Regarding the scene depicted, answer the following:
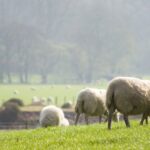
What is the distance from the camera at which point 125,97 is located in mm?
14953

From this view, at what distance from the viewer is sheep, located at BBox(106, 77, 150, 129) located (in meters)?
15.0

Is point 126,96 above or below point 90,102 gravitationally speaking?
above

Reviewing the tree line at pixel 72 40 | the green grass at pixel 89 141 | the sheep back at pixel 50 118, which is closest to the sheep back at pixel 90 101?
the sheep back at pixel 50 118

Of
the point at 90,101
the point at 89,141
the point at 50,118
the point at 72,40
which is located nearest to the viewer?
the point at 89,141

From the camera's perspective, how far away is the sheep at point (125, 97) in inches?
589

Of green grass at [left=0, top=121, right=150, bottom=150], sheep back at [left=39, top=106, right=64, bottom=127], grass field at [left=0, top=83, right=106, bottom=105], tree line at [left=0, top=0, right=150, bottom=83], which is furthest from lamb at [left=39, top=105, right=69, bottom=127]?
tree line at [left=0, top=0, right=150, bottom=83]

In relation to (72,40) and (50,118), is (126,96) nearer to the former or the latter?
(50,118)

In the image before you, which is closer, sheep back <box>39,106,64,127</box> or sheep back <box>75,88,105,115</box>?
sheep back <box>75,88,105,115</box>

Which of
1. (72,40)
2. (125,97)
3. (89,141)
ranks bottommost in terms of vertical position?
(72,40)

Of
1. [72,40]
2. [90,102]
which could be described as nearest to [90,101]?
[90,102]

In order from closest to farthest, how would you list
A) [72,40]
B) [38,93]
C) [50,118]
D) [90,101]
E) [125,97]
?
[125,97], [90,101], [50,118], [38,93], [72,40]

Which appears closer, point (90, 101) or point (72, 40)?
point (90, 101)

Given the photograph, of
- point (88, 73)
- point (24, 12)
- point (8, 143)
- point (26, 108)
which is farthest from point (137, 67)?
point (8, 143)

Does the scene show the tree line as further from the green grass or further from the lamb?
the green grass
